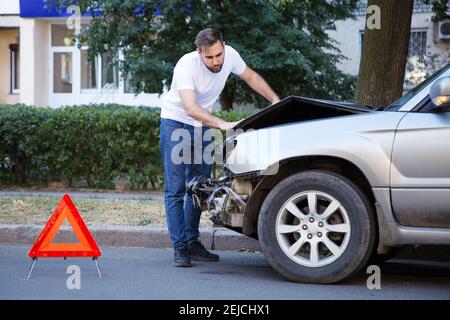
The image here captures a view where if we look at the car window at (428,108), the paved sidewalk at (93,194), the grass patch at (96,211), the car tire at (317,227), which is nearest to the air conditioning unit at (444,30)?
the paved sidewalk at (93,194)

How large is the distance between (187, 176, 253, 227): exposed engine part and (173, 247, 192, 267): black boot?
0.45 meters

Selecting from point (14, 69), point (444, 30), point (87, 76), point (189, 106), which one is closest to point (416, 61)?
point (444, 30)

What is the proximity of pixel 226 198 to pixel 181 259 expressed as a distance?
0.76 metres

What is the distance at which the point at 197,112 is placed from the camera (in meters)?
5.72

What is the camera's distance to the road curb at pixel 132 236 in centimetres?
713

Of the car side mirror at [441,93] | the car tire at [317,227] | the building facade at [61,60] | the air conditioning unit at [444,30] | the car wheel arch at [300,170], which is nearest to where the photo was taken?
the car side mirror at [441,93]

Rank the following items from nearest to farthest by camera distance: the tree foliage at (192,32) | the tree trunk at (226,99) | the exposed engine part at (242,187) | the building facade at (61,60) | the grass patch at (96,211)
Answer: the exposed engine part at (242,187) < the grass patch at (96,211) < the tree foliage at (192,32) < the tree trunk at (226,99) < the building facade at (61,60)

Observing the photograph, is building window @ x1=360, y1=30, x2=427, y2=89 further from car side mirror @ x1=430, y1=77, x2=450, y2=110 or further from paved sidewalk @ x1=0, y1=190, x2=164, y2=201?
car side mirror @ x1=430, y1=77, x2=450, y2=110

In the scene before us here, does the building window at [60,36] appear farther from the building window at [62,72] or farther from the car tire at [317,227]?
the car tire at [317,227]

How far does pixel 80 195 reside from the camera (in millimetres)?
10297

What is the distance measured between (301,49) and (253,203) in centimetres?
961

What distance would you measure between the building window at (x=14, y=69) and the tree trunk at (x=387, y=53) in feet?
58.6

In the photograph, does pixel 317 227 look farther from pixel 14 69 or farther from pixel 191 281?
pixel 14 69

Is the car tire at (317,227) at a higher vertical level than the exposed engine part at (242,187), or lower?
lower
